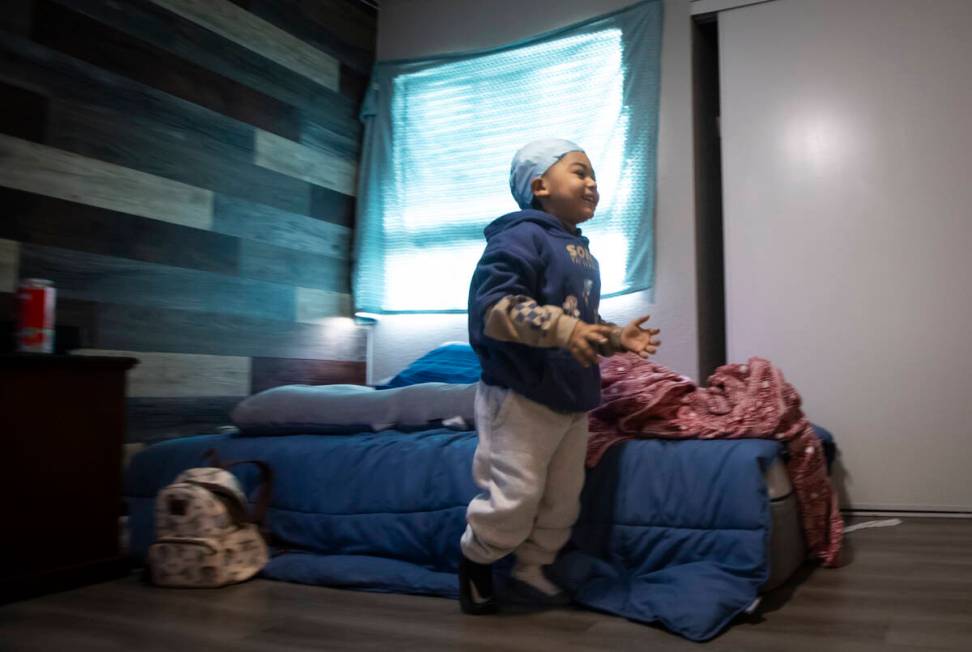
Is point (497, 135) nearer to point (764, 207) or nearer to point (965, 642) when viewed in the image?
point (764, 207)

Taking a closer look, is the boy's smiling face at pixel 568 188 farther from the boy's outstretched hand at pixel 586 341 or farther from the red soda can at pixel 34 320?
the red soda can at pixel 34 320

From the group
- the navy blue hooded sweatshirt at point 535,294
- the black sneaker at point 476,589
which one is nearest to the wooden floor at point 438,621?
the black sneaker at point 476,589

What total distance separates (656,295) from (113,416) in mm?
2041

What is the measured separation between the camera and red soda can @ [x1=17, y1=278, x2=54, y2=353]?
6.57 ft

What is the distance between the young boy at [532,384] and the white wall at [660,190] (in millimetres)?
1504

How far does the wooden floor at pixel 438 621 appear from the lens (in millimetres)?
1508

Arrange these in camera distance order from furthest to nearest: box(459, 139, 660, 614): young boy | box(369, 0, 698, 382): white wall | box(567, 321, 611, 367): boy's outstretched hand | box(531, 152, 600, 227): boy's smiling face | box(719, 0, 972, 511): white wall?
box(369, 0, 698, 382): white wall < box(719, 0, 972, 511): white wall < box(531, 152, 600, 227): boy's smiling face < box(459, 139, 660, 614): young boy < box(567, 321, 611, 367): boy's outstretched hand

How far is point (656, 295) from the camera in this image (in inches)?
132

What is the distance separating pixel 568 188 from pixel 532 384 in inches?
17.7

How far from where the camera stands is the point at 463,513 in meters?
2.01

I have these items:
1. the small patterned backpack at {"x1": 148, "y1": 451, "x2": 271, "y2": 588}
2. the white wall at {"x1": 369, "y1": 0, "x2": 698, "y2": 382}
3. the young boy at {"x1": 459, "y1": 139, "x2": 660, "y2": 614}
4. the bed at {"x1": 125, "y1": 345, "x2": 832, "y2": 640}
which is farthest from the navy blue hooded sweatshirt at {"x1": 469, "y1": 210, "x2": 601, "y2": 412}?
the white wall at {"x1": 369, "y1": 0, "x2": 698, "y2": 382}

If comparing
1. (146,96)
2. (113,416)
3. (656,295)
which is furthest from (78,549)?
(656,295)

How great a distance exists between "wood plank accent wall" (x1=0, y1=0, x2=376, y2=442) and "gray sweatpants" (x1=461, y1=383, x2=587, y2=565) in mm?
1338

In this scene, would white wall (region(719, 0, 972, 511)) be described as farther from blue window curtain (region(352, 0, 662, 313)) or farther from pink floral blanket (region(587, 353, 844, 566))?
pink floral blanket (region(587, 353, 844, 566))
